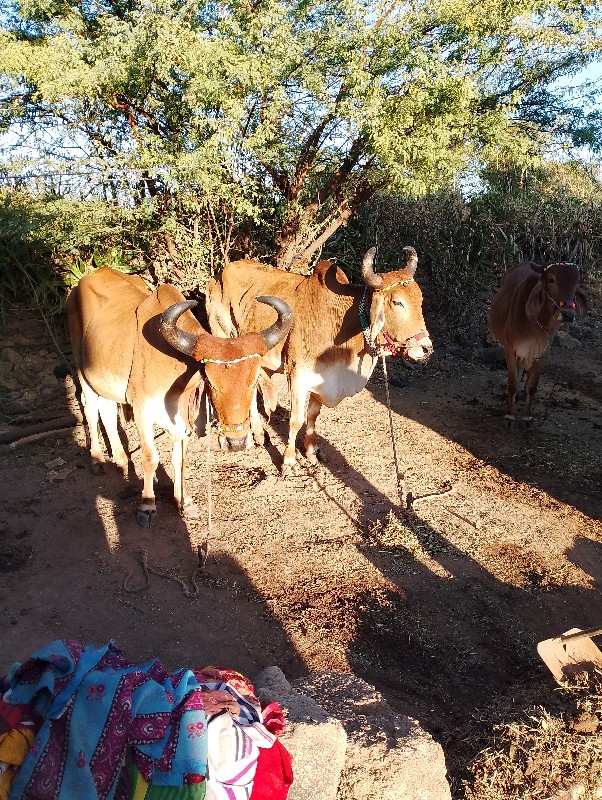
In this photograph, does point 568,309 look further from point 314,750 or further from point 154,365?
point 314,750

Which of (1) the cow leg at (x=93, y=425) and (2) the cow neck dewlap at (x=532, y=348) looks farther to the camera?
Answer: (2) the cow neck dewlap at (x=532, y=348)

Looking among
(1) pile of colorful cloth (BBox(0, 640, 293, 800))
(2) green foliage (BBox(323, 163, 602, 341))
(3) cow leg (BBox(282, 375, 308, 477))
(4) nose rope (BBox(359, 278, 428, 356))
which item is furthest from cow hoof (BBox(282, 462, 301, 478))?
(2) green foliage (BBox(323, 163, 602, 341))

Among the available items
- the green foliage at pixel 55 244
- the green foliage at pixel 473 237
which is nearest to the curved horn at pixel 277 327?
the green foliage at pixel 55 244

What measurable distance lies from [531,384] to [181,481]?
203 inches

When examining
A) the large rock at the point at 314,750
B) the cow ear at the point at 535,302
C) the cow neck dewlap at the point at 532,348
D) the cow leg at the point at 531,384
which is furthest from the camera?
the cow leg at the point at 531,384

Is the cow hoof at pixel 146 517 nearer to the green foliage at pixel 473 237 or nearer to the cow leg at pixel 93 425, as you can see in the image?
the cow leg at pixel 93 425

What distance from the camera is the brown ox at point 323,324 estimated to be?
20.4 feet

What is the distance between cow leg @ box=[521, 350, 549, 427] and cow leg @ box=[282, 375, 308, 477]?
3.50 meters

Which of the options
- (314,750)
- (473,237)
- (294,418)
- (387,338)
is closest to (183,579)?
(294,418)

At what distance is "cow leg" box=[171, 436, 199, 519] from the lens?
20.6 ft

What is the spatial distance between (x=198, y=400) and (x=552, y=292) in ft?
16.2

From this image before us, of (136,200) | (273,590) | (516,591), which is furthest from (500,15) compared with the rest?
(273,590)

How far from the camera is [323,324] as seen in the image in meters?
7.01

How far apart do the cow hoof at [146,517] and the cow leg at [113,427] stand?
Result: 49.8 inches
